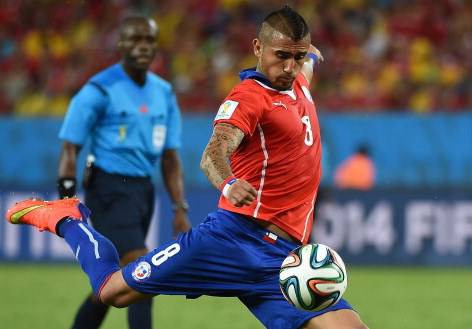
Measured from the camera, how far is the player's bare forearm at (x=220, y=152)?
5.31 metres

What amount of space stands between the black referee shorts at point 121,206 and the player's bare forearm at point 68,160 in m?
0.21

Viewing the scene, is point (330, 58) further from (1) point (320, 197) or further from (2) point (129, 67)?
(2) point (129, 67)

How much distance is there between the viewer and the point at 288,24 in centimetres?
570

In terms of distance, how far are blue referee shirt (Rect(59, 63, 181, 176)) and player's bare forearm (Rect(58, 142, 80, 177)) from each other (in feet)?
0.16

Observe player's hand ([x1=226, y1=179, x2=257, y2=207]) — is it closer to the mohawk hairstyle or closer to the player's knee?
the mohawk hairstyle

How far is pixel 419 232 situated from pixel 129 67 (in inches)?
335

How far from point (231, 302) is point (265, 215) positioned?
648 cm

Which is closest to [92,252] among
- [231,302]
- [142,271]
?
[142,271]

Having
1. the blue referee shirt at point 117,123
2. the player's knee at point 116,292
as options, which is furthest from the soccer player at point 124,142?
the player's knee at point 116,292

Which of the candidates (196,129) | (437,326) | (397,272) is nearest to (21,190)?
(196,129)

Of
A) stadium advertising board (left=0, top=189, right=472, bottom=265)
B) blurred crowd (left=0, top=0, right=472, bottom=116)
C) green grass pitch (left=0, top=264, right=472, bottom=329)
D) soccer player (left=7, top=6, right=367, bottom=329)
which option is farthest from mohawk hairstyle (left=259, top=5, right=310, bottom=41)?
blurred crowd (left=0, top=0, right=472, bottom=116)

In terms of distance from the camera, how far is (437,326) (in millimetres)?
9695

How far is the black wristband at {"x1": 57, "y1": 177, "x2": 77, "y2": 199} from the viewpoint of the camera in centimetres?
753

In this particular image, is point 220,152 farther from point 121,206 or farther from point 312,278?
point 121,206
